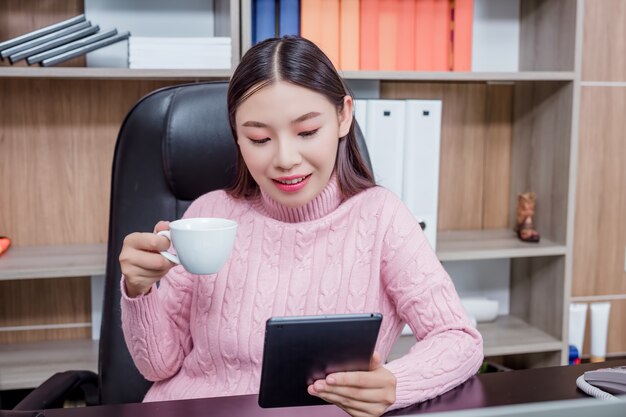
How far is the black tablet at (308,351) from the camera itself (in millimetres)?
697

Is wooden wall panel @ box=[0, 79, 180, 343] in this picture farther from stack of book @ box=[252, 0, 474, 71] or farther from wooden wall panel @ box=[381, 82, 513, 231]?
wooden wall panel @ box=[381, 82, 513, 231]

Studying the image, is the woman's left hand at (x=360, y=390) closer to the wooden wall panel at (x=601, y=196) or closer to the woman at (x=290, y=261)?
the woman at (x=290, y=261)

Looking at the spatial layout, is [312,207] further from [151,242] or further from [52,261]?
[52,261]

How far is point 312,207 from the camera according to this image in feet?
3.88

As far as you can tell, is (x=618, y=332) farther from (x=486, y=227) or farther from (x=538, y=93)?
(x=538, y=93)

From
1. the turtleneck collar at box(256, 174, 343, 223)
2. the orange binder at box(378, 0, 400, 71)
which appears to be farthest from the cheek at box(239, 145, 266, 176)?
the orange binder at box(378, 0, 400, 71)

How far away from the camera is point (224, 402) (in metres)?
0.82

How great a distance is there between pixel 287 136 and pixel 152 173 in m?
0.37

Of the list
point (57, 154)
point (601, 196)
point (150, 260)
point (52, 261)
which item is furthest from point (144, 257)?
point (601, 196)

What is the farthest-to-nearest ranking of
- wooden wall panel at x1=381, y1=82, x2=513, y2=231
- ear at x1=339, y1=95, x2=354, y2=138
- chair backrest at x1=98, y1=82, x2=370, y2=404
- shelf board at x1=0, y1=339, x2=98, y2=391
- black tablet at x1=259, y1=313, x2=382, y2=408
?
wooden wall panel at x1=381, y1=82, x2=513, y2=231 < shelf board at x1=0, y1=339, x2=98, y2=391 < chair backrest at x1=98, y1=82, x2=370, y2=404 < ear at x1=339, y1=95, x2=354, y2=138 < black tablet at x1=259, y1=313, x2=382, y2=408

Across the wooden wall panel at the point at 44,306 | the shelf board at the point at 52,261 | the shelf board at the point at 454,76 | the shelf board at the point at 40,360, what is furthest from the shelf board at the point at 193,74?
the shelf board at the point at 40,360

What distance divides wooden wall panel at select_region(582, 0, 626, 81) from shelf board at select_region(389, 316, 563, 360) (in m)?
0.81

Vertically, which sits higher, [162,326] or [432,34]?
[432,34]

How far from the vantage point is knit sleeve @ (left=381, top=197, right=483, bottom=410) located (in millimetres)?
915
